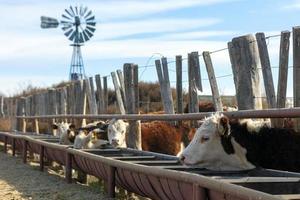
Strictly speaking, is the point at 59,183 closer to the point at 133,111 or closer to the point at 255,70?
the point at 133,111

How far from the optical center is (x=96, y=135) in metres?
11.4

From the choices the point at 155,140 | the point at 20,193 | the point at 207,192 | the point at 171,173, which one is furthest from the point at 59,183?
the point at 207,192

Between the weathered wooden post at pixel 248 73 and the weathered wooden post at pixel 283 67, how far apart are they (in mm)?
281

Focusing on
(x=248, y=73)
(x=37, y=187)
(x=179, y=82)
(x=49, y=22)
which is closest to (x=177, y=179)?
(x=248, y=73)

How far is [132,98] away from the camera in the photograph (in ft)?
36.8

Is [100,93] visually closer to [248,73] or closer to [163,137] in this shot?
[163,137]

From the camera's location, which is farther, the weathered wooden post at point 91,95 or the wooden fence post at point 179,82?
the weathered wooden post at point 91,95

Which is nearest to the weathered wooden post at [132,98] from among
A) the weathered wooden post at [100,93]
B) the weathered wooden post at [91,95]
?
the weathered wooden post at [100,93]

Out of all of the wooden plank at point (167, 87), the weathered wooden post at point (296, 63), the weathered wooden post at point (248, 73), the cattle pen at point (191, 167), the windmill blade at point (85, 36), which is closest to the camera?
the cattle pen at point (191, 167)

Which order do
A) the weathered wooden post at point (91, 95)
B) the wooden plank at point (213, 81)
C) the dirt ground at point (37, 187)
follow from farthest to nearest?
the weathered wooden post at point (91, 95) < the wooden plank at point (213, 81) < the dirt ground at point (37, 187)

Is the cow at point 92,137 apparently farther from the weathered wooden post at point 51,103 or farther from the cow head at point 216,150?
the weathered wooden post at point 51,103

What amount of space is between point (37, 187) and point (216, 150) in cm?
389

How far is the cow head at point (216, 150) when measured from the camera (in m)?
6.38

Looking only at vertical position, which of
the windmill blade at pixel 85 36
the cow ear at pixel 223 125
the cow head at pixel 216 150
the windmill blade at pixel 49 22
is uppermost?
the windmill blade at pixel 49 22
